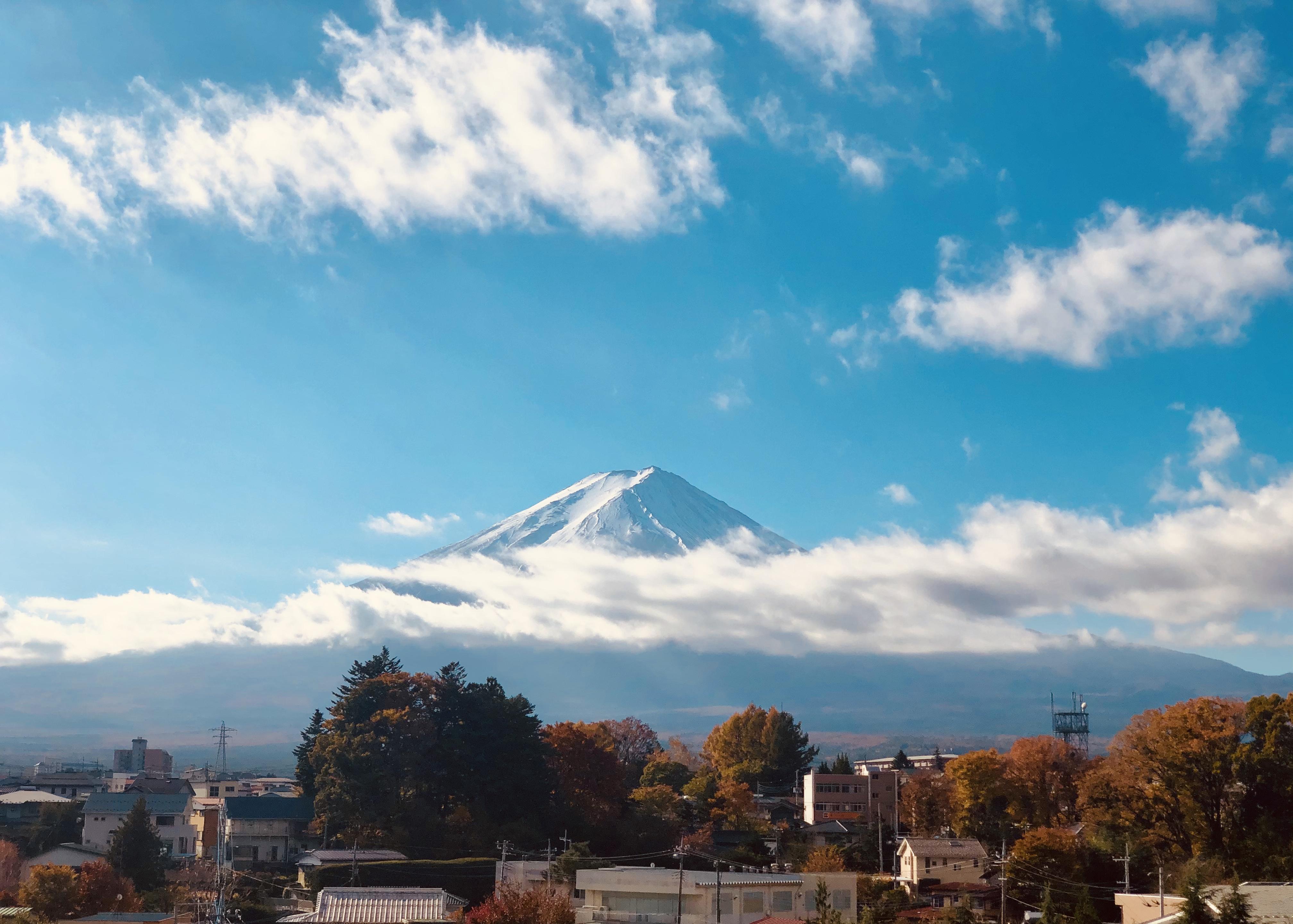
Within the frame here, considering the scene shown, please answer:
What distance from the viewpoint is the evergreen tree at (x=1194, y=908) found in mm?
26438

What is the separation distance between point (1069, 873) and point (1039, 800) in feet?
42.3

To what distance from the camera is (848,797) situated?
270 feet

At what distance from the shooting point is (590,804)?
217 ft

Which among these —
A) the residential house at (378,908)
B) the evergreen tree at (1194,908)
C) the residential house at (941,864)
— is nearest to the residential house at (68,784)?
the residential house at (378,908)

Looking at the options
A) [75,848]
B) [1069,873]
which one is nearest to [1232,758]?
[1069,873]

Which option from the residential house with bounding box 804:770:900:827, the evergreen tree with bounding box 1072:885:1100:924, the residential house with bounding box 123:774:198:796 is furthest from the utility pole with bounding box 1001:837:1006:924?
the residential house with bounding box 123:774:198:796

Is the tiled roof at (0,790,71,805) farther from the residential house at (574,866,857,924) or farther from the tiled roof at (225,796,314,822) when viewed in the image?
the residential house at (574,866,857,924)

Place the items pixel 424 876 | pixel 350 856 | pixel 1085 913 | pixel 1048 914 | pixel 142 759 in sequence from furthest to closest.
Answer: pixel 142 759 → pixel 350 856 → pixel 424 876 → pixel 1085 913 → pixel 1048 914

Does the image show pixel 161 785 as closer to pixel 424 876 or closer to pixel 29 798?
pixel 29 798

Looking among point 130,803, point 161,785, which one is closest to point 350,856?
point 130,803

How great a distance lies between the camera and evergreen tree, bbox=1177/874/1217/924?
26438 mm

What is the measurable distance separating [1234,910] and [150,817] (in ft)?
178

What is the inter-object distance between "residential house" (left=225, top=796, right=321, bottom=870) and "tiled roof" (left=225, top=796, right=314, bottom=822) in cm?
2

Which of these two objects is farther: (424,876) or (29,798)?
(29,798)
